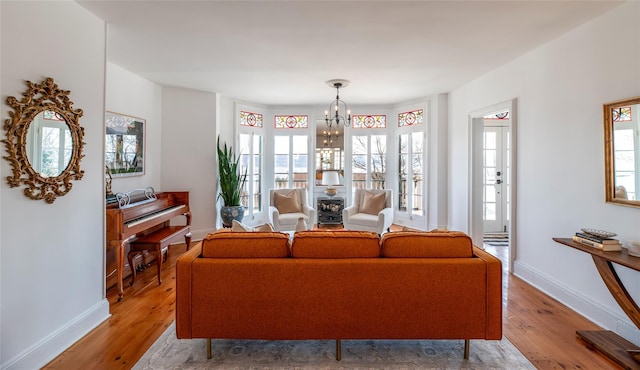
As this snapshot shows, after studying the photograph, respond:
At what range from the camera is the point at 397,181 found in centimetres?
632

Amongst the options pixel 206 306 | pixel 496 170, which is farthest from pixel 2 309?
pixel 496 170

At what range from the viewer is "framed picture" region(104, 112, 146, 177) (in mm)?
3795

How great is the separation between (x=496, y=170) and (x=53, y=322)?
6.36 meters

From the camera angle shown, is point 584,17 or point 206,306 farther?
point 584,17

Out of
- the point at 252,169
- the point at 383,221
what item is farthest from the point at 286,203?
the point at 383,221

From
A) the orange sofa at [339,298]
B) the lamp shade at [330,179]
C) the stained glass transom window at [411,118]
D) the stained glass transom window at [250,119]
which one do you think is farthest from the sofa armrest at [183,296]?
the stained glass transom window at [411,118]

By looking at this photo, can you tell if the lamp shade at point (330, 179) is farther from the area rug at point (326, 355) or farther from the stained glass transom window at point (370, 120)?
the area rug at point (326, 355)

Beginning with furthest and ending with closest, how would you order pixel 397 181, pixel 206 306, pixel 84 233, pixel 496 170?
pixel 397 181 < pixel 496 170 < pixel 84 233 < pixel 206 306

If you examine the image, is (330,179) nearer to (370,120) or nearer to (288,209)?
(288,209)

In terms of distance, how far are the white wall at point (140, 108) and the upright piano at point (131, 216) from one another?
269 mm

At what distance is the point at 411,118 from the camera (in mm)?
6020

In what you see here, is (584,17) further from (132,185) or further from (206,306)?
(132,185)

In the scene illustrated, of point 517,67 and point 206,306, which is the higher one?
point 517,67

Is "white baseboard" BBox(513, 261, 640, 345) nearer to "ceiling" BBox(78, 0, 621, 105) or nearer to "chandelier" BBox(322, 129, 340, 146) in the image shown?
"ceiling" BBox(78, 0, 621, 105)
